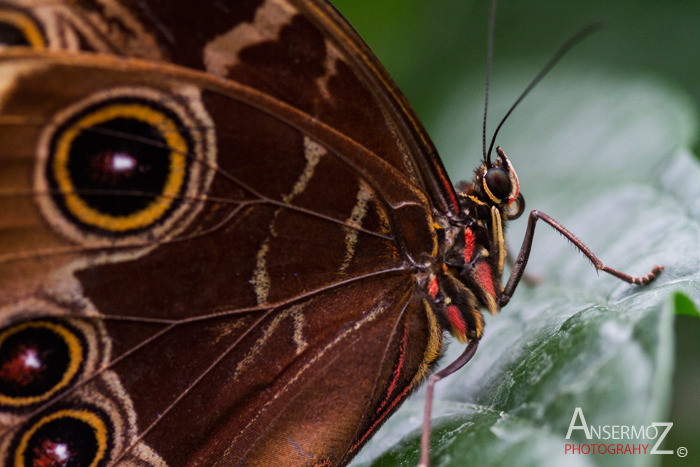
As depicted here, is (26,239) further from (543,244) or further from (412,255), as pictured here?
(543,244)

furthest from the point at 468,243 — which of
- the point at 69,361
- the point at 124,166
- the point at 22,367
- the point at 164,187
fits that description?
the point at 22,367

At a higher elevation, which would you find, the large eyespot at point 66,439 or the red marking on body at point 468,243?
the red marking on body at point 468,243

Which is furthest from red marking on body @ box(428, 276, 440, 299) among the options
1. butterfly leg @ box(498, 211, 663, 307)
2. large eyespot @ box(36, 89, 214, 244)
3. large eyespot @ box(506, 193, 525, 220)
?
large eyespot @ box(36, 89, 214, 244)

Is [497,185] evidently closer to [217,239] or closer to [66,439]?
[217,239]

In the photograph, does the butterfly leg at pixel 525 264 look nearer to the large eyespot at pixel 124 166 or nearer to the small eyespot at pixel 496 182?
the small eyespot at pixel 496 182

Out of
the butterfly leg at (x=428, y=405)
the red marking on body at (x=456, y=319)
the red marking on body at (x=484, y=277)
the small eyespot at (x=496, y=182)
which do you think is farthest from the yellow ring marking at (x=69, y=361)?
the small eyespot at (x=496, y=182)

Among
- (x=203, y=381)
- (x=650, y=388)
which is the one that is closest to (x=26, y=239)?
(x=203, y=381)
